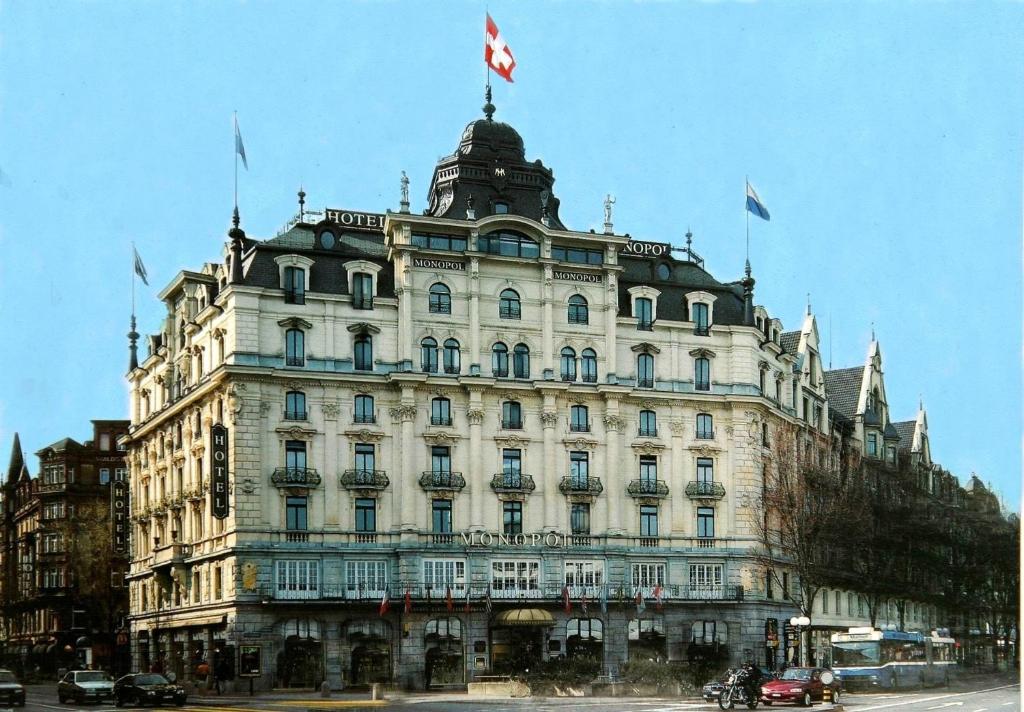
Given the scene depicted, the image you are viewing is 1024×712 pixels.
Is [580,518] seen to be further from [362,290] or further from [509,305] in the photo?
[362,290]

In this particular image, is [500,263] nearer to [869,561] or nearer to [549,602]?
[549,602]

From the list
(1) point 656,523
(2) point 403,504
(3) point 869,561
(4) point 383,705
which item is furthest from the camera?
(3) point 869,561

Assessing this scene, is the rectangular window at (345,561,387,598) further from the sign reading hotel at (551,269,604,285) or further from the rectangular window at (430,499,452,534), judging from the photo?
the sign reading hotel at (551,269,604,285)

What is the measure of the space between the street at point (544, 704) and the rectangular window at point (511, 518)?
11647mm

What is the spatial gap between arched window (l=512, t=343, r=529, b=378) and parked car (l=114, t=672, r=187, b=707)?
23.8m

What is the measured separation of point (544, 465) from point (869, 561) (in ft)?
65.4

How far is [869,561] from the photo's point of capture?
79.7 metres

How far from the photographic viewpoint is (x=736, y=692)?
4834 centimetres

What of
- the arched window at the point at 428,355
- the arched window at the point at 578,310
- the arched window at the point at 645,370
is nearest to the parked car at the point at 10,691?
the arched window at the point at 428,355

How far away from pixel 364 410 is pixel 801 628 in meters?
24.1

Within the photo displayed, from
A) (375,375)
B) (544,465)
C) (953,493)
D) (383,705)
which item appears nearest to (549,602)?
(544,465)

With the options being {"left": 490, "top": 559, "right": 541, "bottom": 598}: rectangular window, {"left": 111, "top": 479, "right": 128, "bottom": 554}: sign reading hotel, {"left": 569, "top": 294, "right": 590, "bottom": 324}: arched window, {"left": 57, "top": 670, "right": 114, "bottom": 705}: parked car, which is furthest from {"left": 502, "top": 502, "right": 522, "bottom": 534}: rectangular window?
{"left": 111, "top": 479, "right": 128, "bottom": 554}: sign reading hotel

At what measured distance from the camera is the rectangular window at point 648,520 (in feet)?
240

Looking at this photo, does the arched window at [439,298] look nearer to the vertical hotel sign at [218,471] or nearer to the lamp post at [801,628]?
the vertical hotel sign at [218,471]
